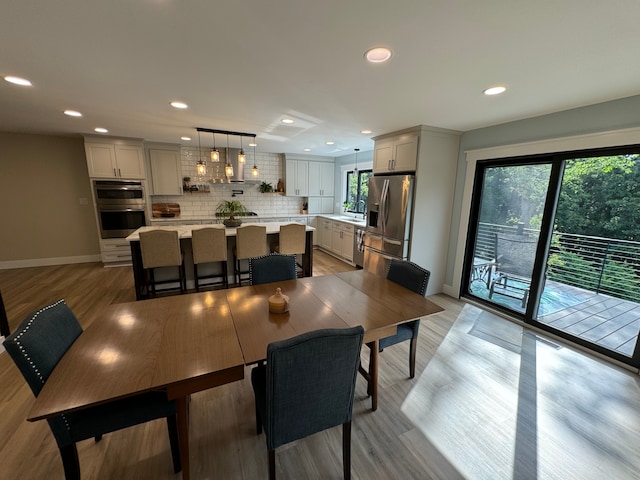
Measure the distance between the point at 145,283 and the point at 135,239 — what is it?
0.69 metres

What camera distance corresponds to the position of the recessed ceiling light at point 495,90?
2074 millimetres

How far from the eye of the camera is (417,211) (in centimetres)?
354

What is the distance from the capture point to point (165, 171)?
507cm

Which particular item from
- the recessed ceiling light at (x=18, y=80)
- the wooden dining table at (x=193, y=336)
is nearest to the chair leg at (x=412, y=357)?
the wooden dining table at (x=193, y=336)

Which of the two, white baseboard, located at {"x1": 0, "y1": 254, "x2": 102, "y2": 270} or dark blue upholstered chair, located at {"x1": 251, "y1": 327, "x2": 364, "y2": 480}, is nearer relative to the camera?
dark blue upholstered chair, located at {"x1": 251, "y1": 327, "x2": 364, "y2": 480}

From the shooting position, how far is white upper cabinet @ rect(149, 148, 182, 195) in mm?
4965

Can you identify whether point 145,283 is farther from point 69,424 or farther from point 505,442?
point 505,442

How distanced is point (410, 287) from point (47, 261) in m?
6.44

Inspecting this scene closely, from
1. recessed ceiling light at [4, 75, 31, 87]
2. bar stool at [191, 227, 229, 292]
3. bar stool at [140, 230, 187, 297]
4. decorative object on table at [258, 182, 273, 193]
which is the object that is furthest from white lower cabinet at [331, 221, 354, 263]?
recessed ceiling light at [4, 75, 31, 87]

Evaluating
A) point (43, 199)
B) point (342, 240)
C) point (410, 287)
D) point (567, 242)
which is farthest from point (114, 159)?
point (567, 242)

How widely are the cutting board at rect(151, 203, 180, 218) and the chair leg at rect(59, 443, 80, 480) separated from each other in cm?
481

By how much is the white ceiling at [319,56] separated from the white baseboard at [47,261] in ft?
9.90

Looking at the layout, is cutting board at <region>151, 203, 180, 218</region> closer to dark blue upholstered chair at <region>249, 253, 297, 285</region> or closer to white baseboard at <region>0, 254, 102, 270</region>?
white baseboard at <region>0, 254, 102, 270</region>

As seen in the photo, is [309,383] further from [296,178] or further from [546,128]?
[296,178]
